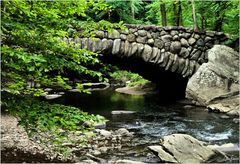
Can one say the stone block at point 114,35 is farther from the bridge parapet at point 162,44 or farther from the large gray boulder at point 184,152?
the large gray boulder at point 184,152

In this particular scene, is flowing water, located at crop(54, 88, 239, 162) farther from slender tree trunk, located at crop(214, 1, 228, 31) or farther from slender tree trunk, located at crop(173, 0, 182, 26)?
slender tree trunk, located at crop(173, 0, 182, 26)

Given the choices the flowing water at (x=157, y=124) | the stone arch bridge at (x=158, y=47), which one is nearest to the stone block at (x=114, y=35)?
the stone arch bridge at (x=158, y=47)

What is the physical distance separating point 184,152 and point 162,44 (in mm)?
6864

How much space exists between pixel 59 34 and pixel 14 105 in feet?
2.05

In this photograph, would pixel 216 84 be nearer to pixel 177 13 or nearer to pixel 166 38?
pixel 166 38

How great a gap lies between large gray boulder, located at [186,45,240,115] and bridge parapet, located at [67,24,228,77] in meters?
1.08

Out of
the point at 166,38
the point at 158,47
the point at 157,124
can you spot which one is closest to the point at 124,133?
the point at 157,124

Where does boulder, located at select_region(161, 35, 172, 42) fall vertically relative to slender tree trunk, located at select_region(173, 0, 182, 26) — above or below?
below

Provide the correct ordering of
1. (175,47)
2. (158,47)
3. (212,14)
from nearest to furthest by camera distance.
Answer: (158,47) < (175,47) < (212,14)

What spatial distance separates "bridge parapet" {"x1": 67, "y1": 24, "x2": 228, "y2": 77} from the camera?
11.0m

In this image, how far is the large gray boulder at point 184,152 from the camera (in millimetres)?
5527

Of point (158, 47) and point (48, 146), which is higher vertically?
point (158, 47)

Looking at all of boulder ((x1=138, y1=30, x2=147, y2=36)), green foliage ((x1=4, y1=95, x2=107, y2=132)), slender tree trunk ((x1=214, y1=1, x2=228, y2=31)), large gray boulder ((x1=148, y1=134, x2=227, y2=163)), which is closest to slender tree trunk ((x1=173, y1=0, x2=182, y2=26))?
slender tree trunk ((x1=214, y1=1, x2=228, y2=31))

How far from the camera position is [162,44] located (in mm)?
12016
